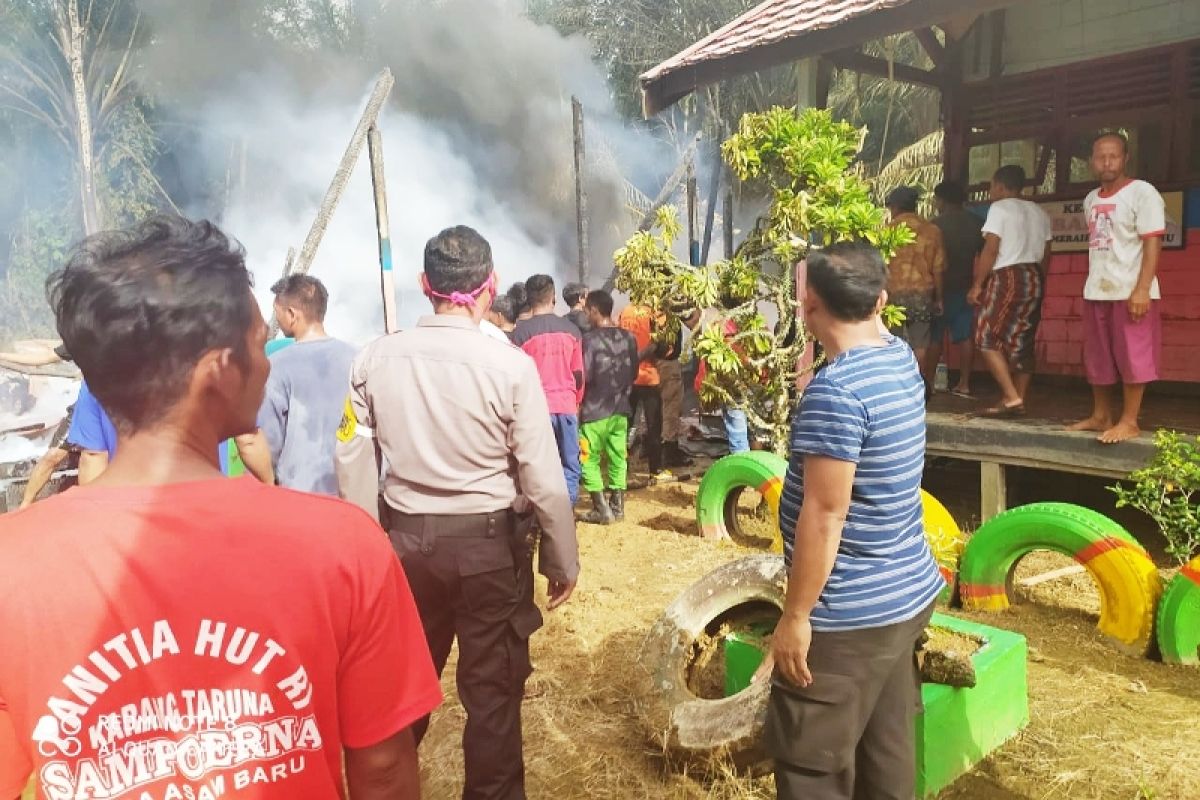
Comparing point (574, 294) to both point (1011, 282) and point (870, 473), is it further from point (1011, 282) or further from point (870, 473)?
point (870, 473)

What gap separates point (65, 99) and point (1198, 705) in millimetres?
24404

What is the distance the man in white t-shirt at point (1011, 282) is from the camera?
6.19m

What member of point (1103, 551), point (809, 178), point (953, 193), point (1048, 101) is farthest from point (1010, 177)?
point (1103, 551)

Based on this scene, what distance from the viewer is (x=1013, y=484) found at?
7383mm

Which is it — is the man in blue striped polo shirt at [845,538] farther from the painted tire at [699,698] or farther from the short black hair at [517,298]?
the short black hair at [517,298]

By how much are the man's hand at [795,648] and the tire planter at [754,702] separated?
0.96 m

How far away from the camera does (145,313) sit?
118 cm

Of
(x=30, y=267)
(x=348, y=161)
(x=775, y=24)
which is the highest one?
(x=775, y=24)

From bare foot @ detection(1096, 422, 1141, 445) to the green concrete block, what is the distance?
2252 millimetres

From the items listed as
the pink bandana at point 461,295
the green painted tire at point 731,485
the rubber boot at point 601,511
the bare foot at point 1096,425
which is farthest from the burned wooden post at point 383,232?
the bare foot at point 1096,425

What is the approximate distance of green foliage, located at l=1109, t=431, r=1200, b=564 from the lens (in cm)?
449

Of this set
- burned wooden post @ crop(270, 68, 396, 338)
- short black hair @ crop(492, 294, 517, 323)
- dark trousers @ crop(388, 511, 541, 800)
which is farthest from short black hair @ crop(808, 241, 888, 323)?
burned wooden post @ crop(270, 68, 396, 338)

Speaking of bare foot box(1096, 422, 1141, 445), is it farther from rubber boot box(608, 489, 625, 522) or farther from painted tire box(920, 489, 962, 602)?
rubber boot box(608, 489, 625, 522)

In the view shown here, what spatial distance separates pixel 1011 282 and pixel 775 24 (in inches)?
106
